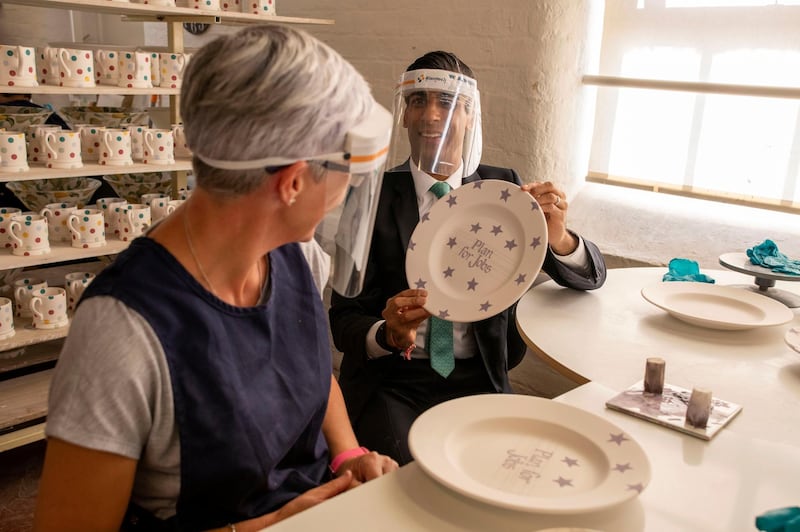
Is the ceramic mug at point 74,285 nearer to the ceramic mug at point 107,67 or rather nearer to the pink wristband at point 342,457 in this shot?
the ceramic mug at point 107,67

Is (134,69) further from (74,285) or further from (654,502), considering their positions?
(654,502)

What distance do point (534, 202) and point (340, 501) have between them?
2.76ft

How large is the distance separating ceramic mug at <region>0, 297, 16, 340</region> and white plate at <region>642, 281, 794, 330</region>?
1998mm

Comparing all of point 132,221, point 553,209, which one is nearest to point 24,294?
point 132,221

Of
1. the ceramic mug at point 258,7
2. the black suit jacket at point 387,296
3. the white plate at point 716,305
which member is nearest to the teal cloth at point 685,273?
the white plate at point 716,305

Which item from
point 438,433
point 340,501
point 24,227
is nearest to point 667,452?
point 438,433

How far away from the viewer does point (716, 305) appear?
5.82ft

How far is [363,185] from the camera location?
44.4 inches

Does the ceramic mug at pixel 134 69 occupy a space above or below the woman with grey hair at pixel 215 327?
above

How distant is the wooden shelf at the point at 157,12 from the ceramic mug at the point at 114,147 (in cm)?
42

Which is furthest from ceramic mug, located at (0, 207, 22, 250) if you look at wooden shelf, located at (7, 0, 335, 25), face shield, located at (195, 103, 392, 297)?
face shield, located at (195, 103, 392, 297)

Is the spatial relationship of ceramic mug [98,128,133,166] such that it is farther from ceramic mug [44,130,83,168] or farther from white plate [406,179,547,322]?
white plate [406,179,547,322]

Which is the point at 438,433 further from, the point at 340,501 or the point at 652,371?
the point at 652,371

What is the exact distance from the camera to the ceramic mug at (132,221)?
8.60ft
